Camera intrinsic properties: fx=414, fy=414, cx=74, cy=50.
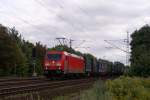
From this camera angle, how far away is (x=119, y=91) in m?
18.3

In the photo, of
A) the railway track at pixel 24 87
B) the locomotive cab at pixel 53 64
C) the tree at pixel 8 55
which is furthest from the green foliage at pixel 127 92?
the tree at pixel 8 55

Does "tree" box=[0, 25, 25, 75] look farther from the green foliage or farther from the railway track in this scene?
the green foliage

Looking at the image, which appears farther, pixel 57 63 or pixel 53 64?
pixel 53 64

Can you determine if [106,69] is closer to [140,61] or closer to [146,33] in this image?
[146,33]

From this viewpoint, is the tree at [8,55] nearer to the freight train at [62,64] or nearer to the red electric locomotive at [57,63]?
the freight train at [62,64]

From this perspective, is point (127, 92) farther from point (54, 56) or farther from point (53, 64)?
point (54, 56)

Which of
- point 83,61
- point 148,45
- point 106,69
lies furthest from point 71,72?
point 106,69

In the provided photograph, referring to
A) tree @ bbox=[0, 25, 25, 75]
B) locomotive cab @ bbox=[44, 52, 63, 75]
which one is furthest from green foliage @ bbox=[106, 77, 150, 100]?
tree @ bbox=[0, 25, 25, 75]

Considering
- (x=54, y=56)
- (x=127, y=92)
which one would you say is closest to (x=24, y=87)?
(x=127, y=92)

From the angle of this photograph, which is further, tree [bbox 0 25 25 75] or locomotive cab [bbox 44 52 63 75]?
tree [bbox 0 25 25 75]

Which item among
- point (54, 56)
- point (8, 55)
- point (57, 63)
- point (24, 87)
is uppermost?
point (8, 55)

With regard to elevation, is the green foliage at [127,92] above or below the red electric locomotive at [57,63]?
below

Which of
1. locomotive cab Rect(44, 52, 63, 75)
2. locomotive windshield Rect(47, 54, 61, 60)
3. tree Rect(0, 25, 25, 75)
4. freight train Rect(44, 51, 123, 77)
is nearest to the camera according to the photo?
locomotive cab Rect(44, 52, 63, 75)

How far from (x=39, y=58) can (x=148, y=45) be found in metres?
32.1
